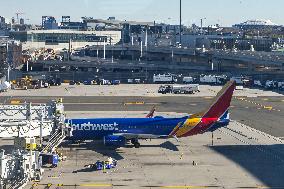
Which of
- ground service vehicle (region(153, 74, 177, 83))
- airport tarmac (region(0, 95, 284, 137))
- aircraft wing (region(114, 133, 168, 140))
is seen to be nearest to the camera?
aircraft wing (region(114, 133, 168, 140))

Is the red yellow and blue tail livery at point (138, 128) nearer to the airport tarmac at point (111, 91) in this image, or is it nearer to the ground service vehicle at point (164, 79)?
the airport tarmac at point (111, 91)

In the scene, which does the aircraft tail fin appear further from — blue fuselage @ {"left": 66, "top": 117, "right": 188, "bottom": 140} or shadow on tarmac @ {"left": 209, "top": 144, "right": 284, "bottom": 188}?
shadow on tarmac @ {"left": 209, "top": 144, "right": 284, "bottom": 188}

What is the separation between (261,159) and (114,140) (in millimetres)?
18518

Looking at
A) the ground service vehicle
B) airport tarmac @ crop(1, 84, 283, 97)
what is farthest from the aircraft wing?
the ground service vehicle

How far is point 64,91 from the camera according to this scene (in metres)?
138

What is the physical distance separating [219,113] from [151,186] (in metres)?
21.6

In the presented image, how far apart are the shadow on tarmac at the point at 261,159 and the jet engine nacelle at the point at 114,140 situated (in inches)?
483

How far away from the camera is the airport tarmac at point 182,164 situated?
173 ft

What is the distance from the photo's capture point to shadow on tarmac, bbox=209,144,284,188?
5497 cm

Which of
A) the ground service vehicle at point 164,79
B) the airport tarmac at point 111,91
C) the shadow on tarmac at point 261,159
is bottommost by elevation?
the shadow on tarmac at point 261,159

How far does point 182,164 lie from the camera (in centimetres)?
6016

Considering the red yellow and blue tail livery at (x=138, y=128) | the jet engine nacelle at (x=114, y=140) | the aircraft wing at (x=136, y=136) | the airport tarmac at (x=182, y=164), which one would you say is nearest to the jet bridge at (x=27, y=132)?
the airport tarmac at (x=182, y=164)

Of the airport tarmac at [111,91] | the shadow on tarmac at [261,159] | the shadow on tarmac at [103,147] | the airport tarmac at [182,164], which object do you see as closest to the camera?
the airport tarmac at [182,164]

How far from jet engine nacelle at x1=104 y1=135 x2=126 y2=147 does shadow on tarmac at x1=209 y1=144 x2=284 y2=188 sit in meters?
12.3
